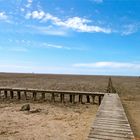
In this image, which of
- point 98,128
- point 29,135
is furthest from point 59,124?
point 98,128

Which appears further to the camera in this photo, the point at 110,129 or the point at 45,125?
the point at 45,125

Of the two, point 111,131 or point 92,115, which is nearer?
point 111,131

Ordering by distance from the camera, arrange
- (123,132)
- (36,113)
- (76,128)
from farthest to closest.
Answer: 1. (36,113)
2. (76,128)
3. (123,132)

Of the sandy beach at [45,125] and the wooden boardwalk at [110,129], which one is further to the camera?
the sandy beach at [45,125]

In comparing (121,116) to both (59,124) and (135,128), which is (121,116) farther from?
(59,124)

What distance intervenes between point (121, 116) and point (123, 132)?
2380mm

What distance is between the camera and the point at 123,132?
23.6ft

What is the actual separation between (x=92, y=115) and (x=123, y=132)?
6763 millimetres

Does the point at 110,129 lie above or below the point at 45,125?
above

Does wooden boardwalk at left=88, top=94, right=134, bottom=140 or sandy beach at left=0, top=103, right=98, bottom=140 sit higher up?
wooden boardwalk at left=88, top=94, right=134, bottom=140

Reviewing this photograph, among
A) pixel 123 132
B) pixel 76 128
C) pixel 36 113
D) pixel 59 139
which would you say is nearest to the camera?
pixel 123 132

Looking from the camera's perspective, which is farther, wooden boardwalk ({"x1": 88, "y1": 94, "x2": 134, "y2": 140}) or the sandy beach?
the sandy beach

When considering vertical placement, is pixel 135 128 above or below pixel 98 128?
below

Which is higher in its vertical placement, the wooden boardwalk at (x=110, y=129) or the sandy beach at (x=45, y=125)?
the wooden boardwalk at (x=110, y=129)
